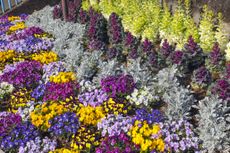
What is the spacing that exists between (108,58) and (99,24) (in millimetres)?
2290

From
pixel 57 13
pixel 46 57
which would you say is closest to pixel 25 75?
pixel 46 57

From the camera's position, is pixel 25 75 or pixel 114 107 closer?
pixel 114 107

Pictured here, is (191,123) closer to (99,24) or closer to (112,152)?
(112,152)

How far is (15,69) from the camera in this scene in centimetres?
1083

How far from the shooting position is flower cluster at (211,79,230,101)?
26.8 ft

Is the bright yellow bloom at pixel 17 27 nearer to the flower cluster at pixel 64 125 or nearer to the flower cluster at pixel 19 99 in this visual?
the flower cluster at pixel 19 99

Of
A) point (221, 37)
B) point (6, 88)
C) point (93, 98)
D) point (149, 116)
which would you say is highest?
point (221, 37)

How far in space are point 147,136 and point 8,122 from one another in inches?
117

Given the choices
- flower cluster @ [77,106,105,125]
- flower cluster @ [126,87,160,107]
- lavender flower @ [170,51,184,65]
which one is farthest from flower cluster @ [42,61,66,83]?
lavender flower @ [170,51,184,65]

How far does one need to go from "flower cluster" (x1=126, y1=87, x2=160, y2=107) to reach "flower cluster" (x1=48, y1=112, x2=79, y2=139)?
4.55ft

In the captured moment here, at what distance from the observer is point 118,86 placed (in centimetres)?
904

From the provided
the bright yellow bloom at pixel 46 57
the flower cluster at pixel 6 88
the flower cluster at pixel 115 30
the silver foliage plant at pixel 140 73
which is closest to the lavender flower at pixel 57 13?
the flower cluster at pixel 115 30

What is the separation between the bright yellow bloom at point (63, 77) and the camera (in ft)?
32.6

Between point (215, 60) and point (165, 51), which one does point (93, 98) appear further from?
point (215, 60)
